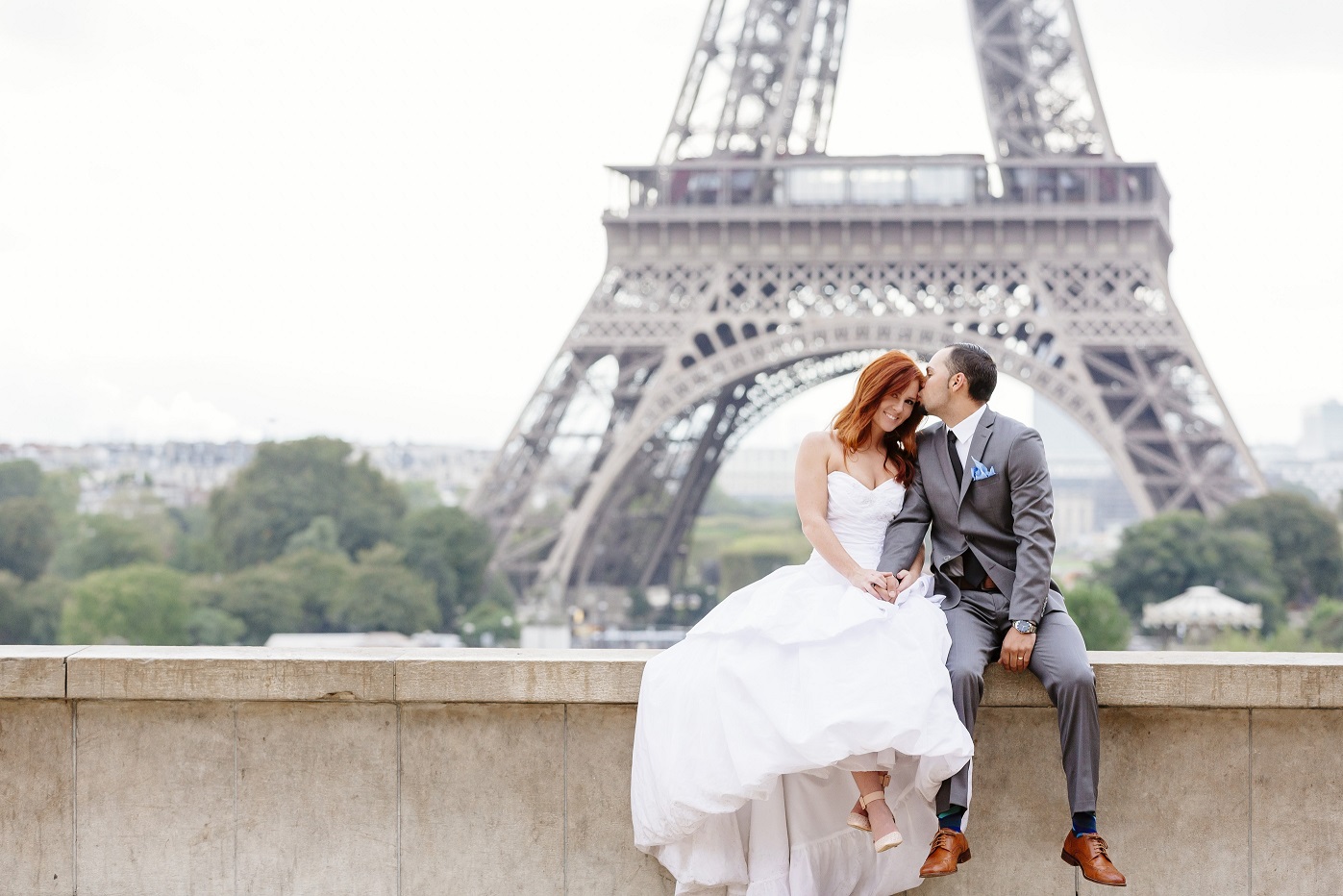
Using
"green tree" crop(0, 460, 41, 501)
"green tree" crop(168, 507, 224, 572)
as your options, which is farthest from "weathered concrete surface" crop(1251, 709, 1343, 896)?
"green tree" crop(0, 460, 41, 501)

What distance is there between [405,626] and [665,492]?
7.41 meters

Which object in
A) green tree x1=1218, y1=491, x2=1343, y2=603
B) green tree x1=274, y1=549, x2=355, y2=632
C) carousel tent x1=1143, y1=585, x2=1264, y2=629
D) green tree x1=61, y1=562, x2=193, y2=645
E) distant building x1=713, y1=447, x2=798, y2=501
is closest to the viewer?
green tree x1=61, y1=562, x2=193, y2=645

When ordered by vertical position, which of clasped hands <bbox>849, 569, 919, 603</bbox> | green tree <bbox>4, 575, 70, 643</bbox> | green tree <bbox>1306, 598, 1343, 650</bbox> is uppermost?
clasped hands <bbox>849, 569, 919, 603</bbox>

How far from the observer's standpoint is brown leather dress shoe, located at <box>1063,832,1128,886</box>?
4.57m

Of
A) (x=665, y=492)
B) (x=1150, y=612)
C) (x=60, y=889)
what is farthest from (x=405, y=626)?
(x=60, y=889)

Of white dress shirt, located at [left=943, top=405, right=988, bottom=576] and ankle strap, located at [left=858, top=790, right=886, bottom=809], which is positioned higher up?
white dress shirt, located at [left=943, top=405, right=988, bottom=576]

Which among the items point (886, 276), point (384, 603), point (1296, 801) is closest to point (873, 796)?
point (1296, 801)

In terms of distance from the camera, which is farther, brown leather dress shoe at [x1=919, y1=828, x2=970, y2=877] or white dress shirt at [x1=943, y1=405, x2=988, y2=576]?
white dress shirt at [x1=943, y1=405, x2=988, y2=576]

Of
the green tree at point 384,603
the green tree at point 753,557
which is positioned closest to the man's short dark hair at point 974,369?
the green tree at point 384,603

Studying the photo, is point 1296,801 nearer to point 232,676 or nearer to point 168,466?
point 232,676

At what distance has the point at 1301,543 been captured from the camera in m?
42.8

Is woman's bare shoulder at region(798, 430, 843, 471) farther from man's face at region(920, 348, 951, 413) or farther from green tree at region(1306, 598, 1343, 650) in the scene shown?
green tree at region(1306, 598, 1343, 650)

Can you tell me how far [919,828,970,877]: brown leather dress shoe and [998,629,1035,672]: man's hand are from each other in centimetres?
57

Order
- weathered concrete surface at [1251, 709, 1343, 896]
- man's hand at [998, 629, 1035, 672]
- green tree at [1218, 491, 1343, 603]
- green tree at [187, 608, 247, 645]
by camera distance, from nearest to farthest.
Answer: man's hand at [998, 629, 1035, 672]
weathered concrete surface at [1251, 709, 1343, 896]
green tree at [187, 608, 247, 645]
green tree at [1218, 491, 1343, 603]
